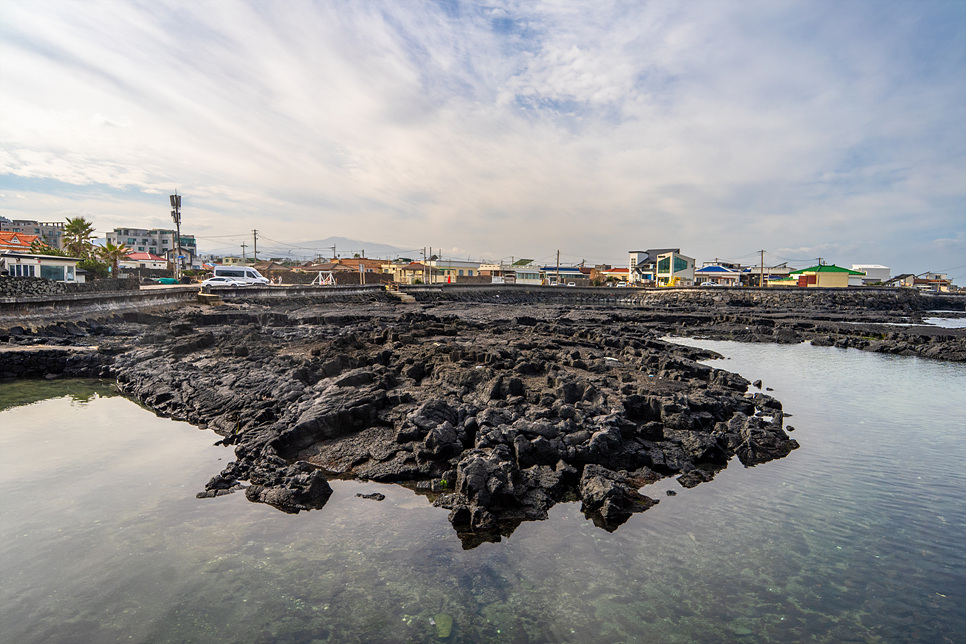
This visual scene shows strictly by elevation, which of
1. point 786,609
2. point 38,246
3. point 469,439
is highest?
point 38,246

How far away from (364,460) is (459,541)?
134 inches

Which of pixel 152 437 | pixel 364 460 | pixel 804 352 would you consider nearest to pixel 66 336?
pixel 152 437

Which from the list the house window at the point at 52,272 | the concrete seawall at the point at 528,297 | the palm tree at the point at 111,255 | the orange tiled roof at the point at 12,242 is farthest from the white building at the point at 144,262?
the concrete seawall at the point at 528,297

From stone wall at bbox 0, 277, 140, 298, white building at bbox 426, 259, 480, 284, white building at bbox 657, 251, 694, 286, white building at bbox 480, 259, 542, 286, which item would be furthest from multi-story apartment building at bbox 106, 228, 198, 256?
white building at bbox 657, 251, 694, 286

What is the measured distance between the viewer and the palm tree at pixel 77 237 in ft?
167

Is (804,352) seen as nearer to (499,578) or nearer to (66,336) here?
(499,578)

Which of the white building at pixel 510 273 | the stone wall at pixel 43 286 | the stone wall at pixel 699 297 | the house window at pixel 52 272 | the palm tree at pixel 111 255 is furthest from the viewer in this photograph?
the white building at pixel 510 273

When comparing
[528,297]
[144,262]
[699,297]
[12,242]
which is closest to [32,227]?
[144,262]

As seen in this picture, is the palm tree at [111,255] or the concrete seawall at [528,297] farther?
the palm tree at [111,255]

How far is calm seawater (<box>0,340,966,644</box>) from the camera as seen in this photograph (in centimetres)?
575

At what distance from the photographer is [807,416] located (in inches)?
565

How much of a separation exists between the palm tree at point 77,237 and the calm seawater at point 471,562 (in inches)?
2080

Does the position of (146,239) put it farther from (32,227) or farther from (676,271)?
(676,271)

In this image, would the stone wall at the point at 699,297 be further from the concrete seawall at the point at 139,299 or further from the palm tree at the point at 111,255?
the palm tree at the point at 111,255
